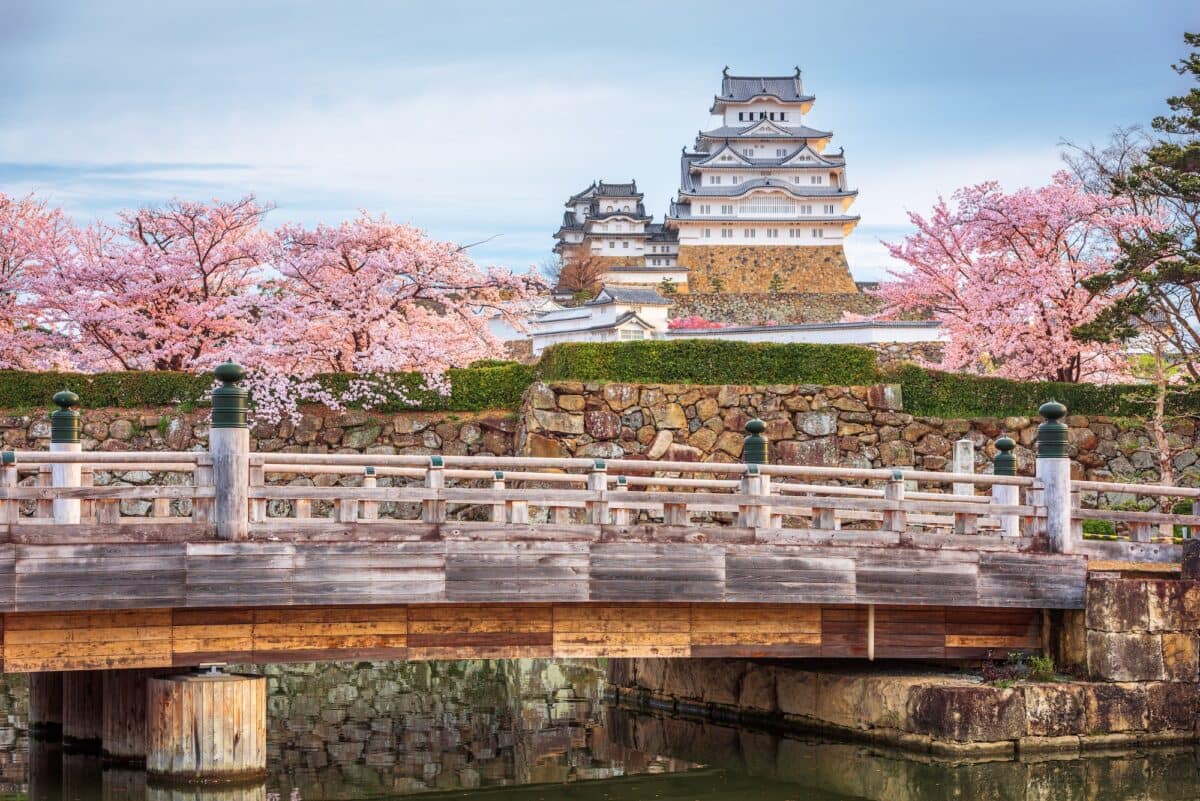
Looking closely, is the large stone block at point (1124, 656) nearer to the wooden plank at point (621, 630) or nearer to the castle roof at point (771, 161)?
the wooden plank at point (621, 630)

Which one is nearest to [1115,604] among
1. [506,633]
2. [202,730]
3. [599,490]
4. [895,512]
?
[895,512]

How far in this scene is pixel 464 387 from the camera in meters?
28.8

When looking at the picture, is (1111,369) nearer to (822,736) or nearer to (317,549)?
(822,736)

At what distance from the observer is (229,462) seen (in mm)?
12820

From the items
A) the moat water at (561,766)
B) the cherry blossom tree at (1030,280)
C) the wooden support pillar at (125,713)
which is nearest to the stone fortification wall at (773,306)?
the cherry blossom tree at (1030,280)

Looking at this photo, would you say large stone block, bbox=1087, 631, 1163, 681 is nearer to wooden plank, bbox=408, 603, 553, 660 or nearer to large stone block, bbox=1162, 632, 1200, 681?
large stone block, bbox=1162, 632, 1200, 681

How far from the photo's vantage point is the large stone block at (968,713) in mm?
14961

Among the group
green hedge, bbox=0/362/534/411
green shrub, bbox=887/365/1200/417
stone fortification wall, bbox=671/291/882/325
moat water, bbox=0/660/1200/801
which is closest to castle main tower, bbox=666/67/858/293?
stone fortification wall, bbox=671/291/882/325

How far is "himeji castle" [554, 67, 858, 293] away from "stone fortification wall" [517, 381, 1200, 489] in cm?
3668

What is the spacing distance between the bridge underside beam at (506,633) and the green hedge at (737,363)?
12569mm

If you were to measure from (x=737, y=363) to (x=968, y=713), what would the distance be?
1426cm

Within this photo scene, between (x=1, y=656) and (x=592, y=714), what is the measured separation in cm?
893

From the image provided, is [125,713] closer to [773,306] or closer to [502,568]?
[502,568]

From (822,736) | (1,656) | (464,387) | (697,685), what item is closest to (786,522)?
(697,685)
